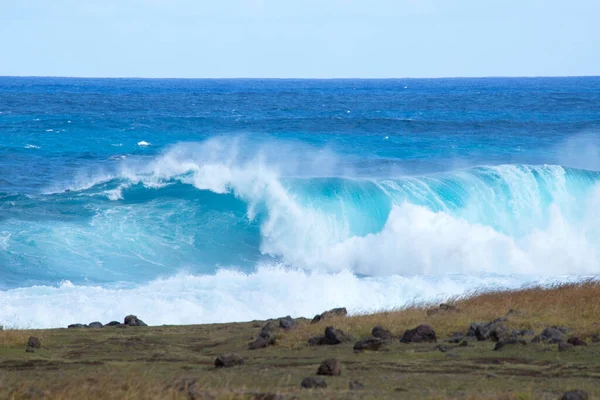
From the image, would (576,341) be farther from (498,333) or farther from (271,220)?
(271,220)

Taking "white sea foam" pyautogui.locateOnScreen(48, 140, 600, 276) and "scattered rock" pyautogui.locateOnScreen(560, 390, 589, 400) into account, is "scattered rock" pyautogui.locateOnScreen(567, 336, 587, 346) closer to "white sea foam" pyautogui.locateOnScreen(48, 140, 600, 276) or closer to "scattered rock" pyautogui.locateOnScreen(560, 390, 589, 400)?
"scattered rock" pyautogui.locateOnScreen(560, 390, 589, 400)

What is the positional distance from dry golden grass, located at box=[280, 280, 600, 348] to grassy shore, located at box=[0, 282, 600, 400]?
0.06 ft

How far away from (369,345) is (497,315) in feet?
9.60

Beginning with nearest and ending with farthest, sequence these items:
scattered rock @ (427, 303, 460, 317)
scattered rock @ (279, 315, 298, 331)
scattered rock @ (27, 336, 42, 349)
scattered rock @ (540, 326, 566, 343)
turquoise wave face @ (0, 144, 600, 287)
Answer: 1. scattered rock @ (540, 326, 566, 343)
2. scattered rock @ (27, 336, 42, 349)
3. scattered rock @ (279, 315, 298, 331)
4. scattered rock @ (427, 303, 460, 317)
5. turquoise wave face @ (0, 144, 600, 287)

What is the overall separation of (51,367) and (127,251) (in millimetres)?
13043

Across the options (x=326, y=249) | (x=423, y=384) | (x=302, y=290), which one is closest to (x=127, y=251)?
(x=326, y=249)

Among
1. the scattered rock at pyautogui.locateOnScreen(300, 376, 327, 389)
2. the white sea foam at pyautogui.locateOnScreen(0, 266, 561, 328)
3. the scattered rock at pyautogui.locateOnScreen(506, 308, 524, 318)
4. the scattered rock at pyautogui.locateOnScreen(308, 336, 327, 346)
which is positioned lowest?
the white sea foam at pyautogui.locateOnScreen(0, 266, 561, 328)

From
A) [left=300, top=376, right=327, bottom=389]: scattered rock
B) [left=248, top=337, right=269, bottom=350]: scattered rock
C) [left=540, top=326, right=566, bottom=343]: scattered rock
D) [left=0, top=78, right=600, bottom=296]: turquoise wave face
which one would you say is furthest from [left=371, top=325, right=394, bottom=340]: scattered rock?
[left=0, top=78, right=600, bottom=296]: turquoise wave face

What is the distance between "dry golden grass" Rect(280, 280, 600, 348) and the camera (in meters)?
10.3

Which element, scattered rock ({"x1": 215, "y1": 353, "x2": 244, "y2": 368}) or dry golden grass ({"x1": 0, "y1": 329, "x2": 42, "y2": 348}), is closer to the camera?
scattered rock ({"x1": 215, "y1": 353, "x2": 244, "y2": 368})

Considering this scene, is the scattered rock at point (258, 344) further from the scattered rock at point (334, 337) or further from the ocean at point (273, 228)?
the ocean at point (273, 228)

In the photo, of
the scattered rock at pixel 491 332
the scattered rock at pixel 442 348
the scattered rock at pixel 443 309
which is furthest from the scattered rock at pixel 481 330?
the scattered rock at pixel 443 309

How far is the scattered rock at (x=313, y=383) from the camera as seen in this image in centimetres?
692

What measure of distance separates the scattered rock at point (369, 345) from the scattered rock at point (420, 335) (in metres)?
0.44
